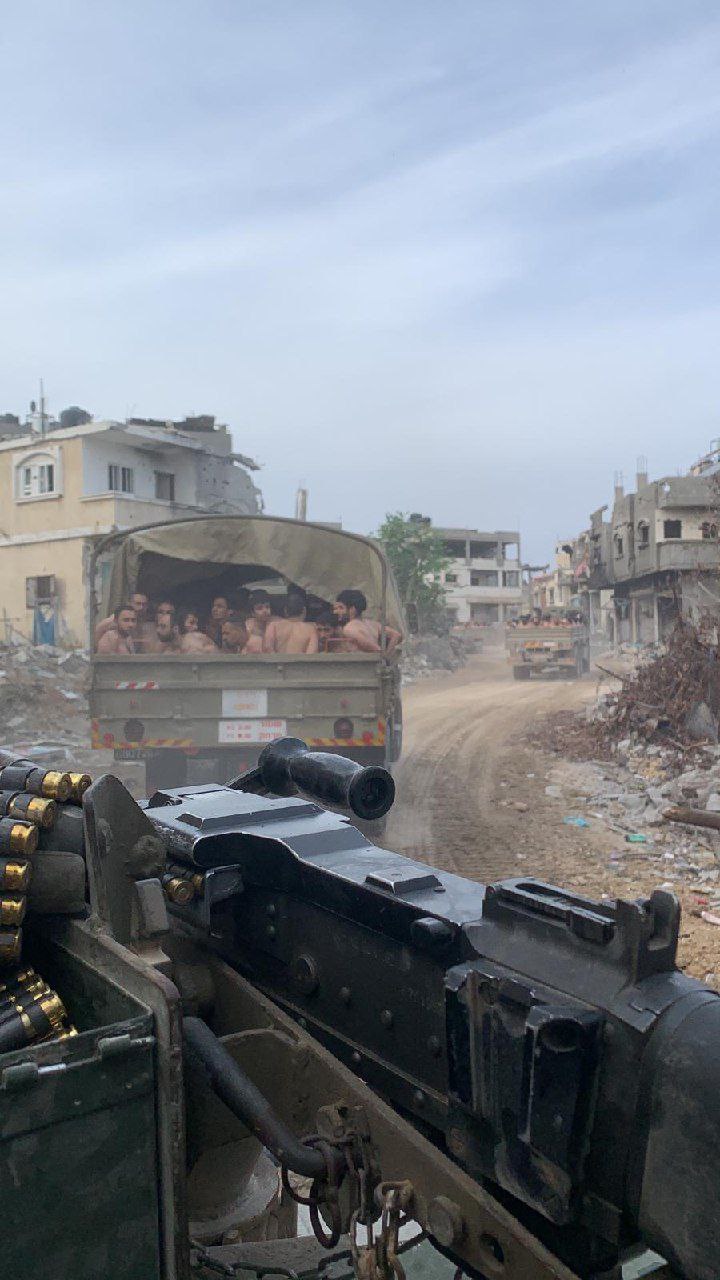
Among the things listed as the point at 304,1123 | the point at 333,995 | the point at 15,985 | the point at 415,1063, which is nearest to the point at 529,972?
the point at 415,1063

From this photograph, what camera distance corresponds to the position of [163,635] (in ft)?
28.8

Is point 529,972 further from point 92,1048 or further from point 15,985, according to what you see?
point 15,985

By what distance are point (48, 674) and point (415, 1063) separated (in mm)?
19617

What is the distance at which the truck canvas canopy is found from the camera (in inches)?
332

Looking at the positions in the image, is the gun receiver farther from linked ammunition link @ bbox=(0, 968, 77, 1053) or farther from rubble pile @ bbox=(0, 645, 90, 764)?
rubble pile @ bbox=(0, 645, 90, 764)

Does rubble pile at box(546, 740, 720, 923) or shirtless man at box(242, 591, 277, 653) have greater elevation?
shirtless man at box(242, 591, 277, 653)

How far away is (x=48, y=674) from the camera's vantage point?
20094mm

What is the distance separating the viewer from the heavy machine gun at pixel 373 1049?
1.26 meters

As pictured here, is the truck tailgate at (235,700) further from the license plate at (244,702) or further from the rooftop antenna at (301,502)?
the rooftop antenna at (301,502)

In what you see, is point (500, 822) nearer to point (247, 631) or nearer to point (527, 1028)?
point (247, 631)

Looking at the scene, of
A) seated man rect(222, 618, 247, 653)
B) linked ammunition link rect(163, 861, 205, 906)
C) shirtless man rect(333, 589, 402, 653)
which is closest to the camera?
linked ammunition link rect(163, 861, 205, 906)

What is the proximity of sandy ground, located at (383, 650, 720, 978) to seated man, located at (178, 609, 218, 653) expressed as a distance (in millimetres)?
2337

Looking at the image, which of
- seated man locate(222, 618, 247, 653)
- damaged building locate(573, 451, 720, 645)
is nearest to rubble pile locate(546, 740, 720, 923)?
seated man locate(222, 618, 247, 653)

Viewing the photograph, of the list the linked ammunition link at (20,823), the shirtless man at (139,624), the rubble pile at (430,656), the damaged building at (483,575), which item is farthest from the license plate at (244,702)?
the damaged building at (483,575)
